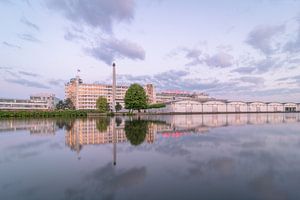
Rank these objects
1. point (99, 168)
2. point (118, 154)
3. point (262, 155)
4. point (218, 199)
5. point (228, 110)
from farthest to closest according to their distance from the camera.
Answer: point (228, 110) → point (118, 154) → point (262, 155) → point (99, 168) → point (218, 199)

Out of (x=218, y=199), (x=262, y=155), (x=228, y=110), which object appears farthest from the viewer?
(x=228, y=110)

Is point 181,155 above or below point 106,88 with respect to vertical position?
below

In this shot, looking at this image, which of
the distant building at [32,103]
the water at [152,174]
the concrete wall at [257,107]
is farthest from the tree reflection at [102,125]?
the distant building at [32,103]

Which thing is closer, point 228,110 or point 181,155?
point 181,155

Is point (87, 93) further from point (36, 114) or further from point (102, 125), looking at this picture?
point (102, 125)

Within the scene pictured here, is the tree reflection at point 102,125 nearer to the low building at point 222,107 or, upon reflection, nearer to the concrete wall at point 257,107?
the low building at point 222,107

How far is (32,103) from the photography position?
17275 cm

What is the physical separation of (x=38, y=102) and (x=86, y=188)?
190562mm

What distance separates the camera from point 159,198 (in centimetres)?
651

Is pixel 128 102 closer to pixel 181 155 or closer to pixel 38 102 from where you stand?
pixel 181 155

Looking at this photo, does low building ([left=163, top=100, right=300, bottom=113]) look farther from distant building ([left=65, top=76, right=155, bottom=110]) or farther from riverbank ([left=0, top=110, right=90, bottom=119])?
distant building ([left=65, top=76, right=155, bottom=110])

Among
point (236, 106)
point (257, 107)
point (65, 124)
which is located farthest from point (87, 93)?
point (65, 124)

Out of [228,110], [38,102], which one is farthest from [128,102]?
[38,102]

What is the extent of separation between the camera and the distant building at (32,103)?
158m
